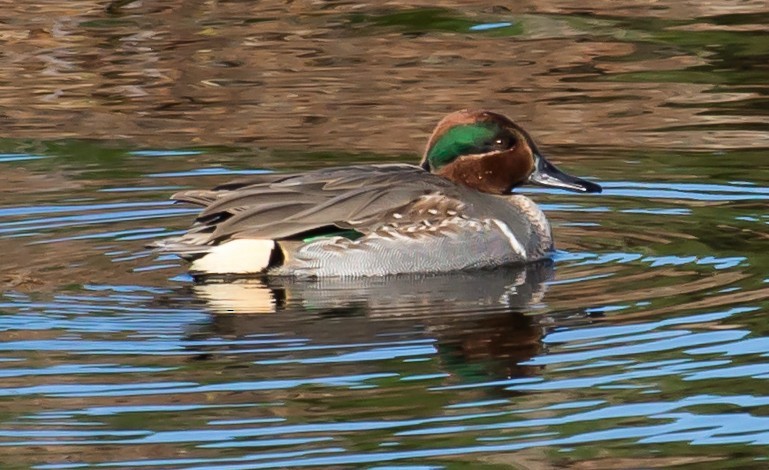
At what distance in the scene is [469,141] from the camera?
972cm

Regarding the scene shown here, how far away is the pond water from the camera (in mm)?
6480

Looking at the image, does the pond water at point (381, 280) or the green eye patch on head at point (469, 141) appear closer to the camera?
the pond water at point (381, 280)

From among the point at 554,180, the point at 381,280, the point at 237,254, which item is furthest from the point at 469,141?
the point at 237,254

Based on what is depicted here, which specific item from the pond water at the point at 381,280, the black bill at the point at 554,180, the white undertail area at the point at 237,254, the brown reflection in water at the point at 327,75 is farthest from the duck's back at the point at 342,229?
the brown reflection in water at the point at 327,75

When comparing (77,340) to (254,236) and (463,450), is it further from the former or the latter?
(463,450)

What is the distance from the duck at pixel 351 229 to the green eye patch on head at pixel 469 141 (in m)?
0.23

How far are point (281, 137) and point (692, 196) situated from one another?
316 centimetres

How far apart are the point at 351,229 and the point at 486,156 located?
97 cm

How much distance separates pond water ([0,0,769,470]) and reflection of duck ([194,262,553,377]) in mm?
24

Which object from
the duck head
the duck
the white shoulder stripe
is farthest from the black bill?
the white shoulder stripe

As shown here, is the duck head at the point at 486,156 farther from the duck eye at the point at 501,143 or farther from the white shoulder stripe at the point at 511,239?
the white shoulder stripe at the point at 511,239

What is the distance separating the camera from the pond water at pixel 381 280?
6480mm

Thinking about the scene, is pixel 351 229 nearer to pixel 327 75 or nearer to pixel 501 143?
pixel 501 143

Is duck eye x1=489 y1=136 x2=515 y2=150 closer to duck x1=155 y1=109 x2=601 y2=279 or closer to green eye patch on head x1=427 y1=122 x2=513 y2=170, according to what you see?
green eye patch on head x1=427 y1=122 x2=513 y2=170
